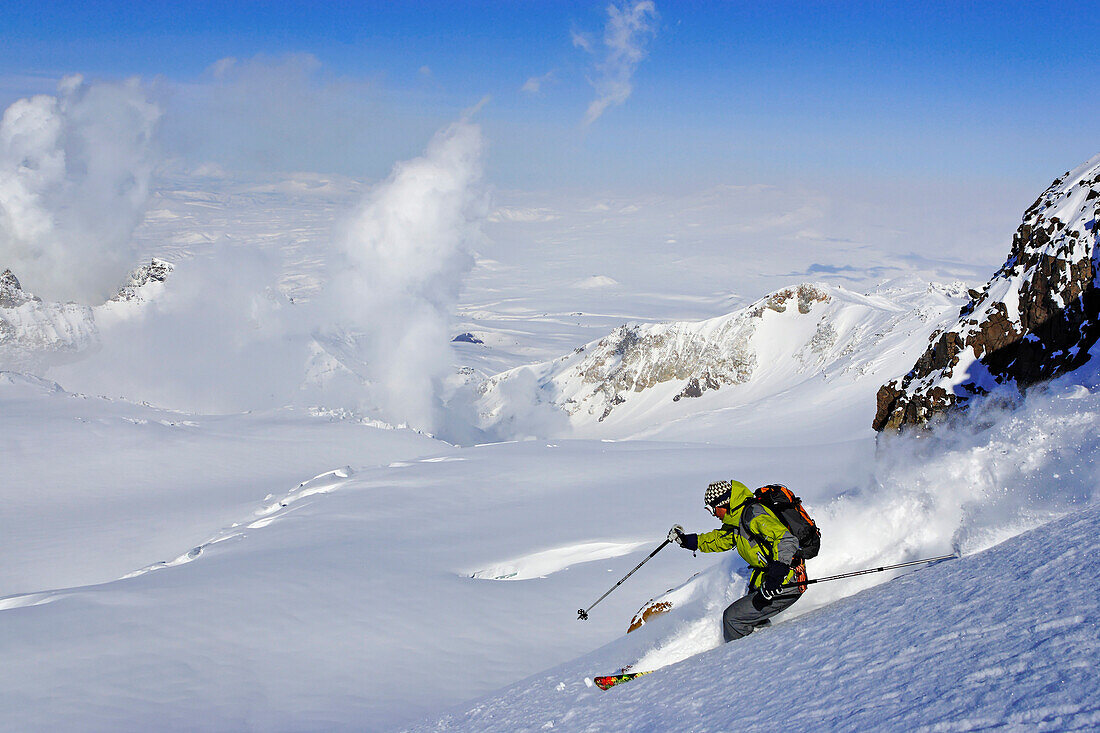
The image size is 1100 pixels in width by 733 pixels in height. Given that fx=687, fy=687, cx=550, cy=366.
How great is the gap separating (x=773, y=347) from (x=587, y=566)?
361ft

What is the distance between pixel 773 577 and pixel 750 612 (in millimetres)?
768

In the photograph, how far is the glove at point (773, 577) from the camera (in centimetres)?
746

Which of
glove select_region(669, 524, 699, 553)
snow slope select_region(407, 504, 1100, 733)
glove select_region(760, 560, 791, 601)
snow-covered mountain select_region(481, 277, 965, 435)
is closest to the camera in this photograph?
snow slope select_region(407, 504, 1100, 733)

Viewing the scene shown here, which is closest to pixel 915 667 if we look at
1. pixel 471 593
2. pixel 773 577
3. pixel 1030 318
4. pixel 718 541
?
pixel 773 577

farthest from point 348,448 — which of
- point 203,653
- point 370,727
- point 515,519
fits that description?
point 370,727

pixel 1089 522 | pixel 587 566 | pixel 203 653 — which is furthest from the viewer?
pixel 587 566

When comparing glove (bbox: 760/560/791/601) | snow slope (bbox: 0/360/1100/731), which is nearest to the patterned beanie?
glove (bbox: 760/560/791/601)

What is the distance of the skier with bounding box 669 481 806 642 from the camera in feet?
24.1

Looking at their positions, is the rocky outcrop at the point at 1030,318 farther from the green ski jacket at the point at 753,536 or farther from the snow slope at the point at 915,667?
the green ski jacket at the point at 753,536

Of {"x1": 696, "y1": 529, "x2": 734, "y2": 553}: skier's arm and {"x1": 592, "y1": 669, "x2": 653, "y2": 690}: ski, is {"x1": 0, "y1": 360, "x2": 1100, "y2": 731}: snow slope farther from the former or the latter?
{"x1": 696, "y1": 529, "x2": 734, "y2": 553}: skier's arm

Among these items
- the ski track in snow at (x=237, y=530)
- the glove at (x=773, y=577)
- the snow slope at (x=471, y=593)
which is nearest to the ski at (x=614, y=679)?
the snow slope at (x=471, y=593)

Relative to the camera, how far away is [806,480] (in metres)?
22.7

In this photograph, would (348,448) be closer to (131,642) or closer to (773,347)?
(131,642)

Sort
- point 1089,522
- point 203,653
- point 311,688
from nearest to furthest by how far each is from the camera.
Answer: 1. point 1089,522
2. point 311,688
3. point 203,653
